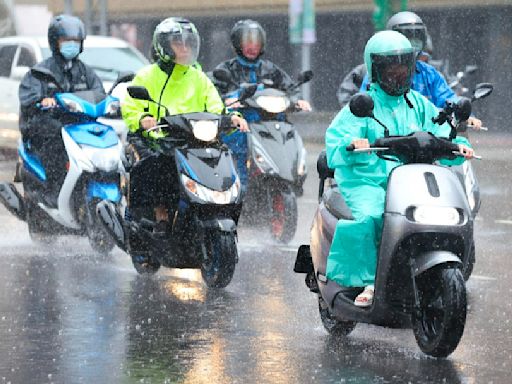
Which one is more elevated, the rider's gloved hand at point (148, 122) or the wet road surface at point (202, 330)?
the rider's gloved hand at point (148, 122)

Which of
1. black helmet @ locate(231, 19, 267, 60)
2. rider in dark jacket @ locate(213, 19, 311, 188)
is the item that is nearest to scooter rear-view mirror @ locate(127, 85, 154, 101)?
rider in dark jacket @ locate(213, 19, 311, 188)

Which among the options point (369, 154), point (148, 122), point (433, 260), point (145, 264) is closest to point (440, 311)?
point (433, 260)

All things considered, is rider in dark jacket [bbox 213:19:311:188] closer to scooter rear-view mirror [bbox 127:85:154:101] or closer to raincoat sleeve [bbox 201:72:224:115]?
raincoat sleeve [bbox 201:72:224:115]

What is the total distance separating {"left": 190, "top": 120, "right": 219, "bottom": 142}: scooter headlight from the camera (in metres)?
10.1

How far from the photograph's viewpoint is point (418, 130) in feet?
26.4

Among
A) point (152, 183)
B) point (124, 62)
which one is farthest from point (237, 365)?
point (124, 62)

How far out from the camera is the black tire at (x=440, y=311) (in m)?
7.24

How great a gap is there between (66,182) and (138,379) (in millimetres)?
5172

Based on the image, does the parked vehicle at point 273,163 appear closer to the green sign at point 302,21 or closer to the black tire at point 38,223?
the black tire at point 38,223

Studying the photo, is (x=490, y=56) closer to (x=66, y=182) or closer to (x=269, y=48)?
(x=269, y=48)

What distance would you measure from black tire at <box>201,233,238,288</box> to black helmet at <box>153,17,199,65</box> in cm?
127

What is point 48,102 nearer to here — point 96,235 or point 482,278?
point 96,235

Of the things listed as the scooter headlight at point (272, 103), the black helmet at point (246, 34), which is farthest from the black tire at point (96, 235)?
the black helmet at point (246, 34)

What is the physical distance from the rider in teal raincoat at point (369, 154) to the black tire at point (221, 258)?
205 cm
